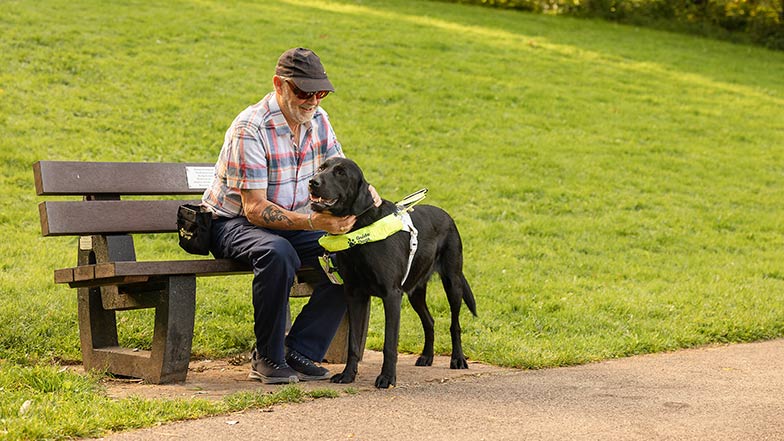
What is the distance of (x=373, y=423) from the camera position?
4.31 metres

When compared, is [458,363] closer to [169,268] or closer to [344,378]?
[344,378]

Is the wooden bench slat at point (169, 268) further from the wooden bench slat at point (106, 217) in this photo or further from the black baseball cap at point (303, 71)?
the black baseball cap at point (303, 71)

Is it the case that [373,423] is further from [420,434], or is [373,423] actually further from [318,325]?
[318,325]

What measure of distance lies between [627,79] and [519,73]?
2.23 metres

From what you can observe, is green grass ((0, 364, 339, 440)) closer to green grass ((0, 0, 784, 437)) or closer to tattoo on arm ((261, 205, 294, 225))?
green grass ((0, 0, 784, 437))

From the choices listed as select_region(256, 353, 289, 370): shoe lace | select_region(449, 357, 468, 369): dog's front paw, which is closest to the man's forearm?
select_region(256, 353, 289, 370): shoe lace

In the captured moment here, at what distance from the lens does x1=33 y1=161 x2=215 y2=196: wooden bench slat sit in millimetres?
5668

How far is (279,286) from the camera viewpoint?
5.14m

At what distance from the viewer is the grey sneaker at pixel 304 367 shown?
214 inches

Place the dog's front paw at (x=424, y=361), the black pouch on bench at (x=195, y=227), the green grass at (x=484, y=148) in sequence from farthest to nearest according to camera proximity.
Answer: the green grass at (x=484, y=148)
the dog's front paw at (x=424, y=361)
the black pouch on bench at (x=195, y=227)

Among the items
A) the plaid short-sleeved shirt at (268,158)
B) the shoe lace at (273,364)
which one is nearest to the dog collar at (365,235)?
the plaid short-sleeved shirt at (268,158)

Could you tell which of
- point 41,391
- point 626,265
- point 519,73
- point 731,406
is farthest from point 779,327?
point 519,73

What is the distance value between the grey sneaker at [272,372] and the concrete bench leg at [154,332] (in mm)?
382

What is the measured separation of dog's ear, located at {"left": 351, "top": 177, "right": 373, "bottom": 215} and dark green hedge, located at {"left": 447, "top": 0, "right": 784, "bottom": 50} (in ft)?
72.6
